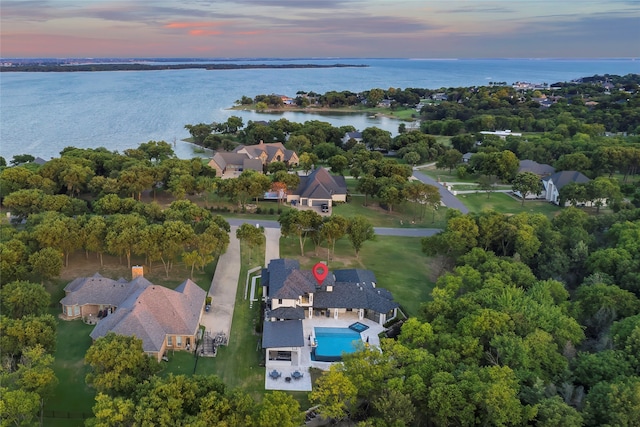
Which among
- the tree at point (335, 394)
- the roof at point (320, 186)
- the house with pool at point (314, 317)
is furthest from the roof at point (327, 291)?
the roof at point (320, 186)

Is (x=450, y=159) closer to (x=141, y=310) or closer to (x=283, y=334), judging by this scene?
(x=283, y=334)

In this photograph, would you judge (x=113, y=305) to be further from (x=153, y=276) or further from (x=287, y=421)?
(x=287, y=421)

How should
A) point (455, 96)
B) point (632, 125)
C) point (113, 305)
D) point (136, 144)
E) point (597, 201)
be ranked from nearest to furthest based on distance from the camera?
1. point (113, 305)
2. point (597, 201)
3. point (136, 144)
4. point (632, 125)
5. point (455, 96)

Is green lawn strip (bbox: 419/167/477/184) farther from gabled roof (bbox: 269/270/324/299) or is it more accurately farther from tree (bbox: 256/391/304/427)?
tree (bbox: 256/391/304/427)

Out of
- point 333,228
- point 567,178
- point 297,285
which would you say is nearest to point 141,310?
point 297,285

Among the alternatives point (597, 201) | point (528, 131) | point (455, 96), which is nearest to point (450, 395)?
point (597, 201)

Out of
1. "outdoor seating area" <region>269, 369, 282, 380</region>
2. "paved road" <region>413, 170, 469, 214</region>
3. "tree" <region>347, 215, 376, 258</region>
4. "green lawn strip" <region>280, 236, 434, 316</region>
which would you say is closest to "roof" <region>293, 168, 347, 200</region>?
"green lawn strip" <region>280, 236, 434, 316</region>

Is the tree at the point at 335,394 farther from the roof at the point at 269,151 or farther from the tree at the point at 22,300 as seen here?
the roof at the point at 269,151
